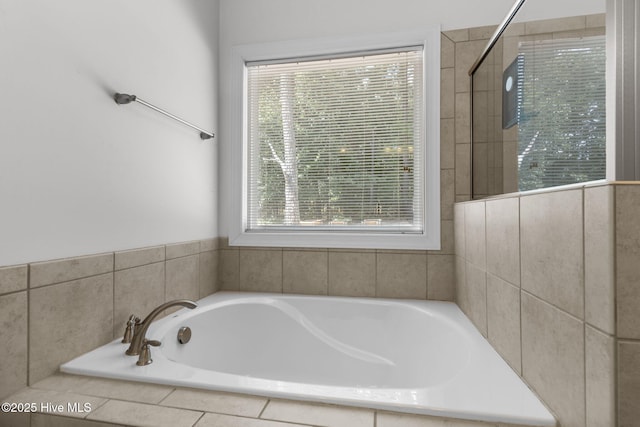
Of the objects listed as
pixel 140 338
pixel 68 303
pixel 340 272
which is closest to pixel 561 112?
pixel 340 272

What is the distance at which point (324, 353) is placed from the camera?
1.75 metres

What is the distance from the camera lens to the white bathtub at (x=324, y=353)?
90cm

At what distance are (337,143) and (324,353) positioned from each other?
1.22 metres

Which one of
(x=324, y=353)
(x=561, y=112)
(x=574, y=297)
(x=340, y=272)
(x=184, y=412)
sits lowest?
(x=324, y=353)

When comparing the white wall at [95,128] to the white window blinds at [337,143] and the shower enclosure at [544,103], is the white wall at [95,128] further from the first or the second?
the shower enclosure at [544,103]

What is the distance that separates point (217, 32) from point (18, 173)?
160 cm

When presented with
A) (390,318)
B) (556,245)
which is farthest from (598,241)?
(390,318)

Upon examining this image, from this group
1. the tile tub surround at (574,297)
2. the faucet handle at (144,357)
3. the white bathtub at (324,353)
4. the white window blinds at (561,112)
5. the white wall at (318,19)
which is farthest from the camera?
the white wall at (318,19)

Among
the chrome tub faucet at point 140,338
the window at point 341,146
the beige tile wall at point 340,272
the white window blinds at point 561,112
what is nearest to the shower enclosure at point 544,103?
the white window blinds at point 561,112

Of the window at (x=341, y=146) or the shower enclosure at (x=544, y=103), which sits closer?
the shower enclosure at (x=544, y=103)

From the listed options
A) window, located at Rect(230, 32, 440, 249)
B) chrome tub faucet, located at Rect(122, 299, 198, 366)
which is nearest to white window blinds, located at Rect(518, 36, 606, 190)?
window, located at Rect(230, 32, 440, 249)

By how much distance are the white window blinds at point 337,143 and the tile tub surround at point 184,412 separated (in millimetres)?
1259

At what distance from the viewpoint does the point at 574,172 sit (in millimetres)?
774

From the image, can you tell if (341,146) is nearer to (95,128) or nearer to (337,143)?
(337,143)
